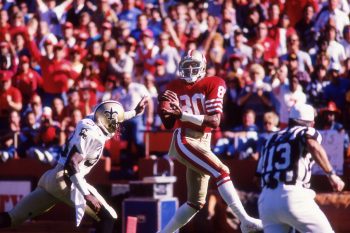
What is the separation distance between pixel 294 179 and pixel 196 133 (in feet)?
7.86

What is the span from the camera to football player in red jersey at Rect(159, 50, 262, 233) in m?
11.7

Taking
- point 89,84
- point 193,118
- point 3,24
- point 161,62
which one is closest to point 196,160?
point 193,118

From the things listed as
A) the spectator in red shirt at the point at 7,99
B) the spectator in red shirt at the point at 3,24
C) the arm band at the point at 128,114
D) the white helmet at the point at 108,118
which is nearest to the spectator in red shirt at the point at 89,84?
the spectator in red shirt at the point at 7,99

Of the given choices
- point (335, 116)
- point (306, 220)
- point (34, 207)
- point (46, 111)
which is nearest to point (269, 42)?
point (335, 116)

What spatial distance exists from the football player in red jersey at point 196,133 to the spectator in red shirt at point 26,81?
7.20 m

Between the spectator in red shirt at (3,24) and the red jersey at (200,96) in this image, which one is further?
the spectator in red shirt at (3,24)

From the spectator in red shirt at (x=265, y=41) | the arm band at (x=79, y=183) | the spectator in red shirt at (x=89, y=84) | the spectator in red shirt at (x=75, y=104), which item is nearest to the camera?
the arm band at (x=79, y=183)

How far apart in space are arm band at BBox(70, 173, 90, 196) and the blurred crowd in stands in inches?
204

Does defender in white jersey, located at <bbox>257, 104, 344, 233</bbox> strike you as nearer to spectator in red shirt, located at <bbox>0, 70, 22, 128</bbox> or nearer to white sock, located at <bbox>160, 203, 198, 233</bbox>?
white sock, located at <bbox>160, 203, 198, 233</bbox>

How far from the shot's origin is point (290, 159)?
385 inches

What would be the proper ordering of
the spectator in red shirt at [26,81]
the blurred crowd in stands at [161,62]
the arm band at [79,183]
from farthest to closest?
→ the spectator in red shirt at [26,81]
the blurred crowd in stands at [161,62]
the arm band at [79,183]

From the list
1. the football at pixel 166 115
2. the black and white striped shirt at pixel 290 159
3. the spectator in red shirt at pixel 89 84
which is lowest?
the black and white striped shirt at pixel 290 159

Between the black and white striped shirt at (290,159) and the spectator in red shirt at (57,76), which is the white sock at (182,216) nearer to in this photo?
the black and white striped shirt at (290,159)

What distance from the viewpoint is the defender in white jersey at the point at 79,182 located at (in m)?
11.5
